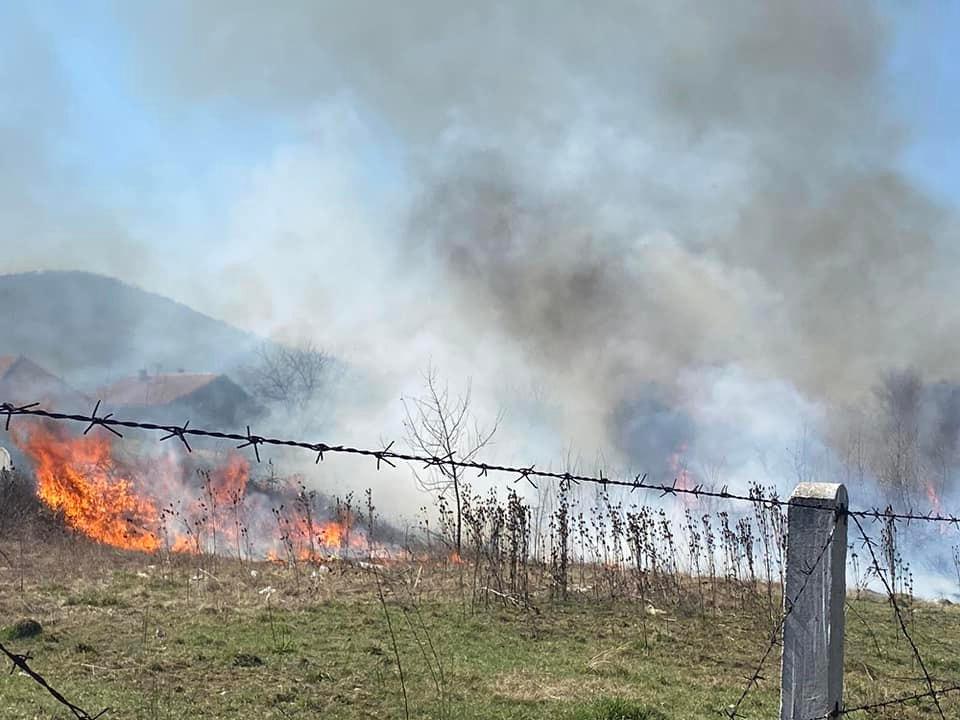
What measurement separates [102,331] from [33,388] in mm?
9103

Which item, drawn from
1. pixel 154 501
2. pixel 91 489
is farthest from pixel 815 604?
pixel 154 501

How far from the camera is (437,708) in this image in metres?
6.08

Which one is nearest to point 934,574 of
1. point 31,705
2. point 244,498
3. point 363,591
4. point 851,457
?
point 851,457

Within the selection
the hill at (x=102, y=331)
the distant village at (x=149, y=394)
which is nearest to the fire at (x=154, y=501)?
the distant village at (x=149, y=394)

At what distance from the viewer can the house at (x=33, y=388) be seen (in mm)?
24578

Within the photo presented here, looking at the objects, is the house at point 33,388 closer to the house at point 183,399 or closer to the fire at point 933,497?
the house at point 183,399

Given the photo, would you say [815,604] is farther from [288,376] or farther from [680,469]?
[288,376]

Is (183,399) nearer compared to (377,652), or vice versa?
(377,652)

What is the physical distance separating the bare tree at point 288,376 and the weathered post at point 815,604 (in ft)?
104

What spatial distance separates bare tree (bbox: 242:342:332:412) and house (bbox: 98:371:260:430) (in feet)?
2.99

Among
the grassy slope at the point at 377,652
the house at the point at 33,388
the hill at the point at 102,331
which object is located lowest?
the grassy slope at the point at 377,652

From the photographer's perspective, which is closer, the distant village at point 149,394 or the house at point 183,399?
the distant village at point 149,394

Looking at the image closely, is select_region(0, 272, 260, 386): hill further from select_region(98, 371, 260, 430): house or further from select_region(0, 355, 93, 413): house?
select_region(0, 355, 93, 413): house

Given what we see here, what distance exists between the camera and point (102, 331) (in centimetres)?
3409
